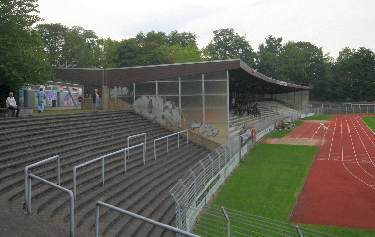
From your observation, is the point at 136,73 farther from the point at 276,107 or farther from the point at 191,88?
the point at 276,107

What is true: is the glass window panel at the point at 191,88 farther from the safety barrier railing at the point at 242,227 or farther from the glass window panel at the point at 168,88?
the safety barrier railing at the point at 242,227

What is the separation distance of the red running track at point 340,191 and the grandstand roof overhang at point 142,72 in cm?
716

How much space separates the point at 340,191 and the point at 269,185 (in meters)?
2.96

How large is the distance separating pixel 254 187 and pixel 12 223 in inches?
528

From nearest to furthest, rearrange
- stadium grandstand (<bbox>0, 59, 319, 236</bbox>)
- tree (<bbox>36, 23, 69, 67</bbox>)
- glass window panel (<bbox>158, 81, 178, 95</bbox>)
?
stadium grandstand (<bbox>0, 59, 319, 236</bbox>), glass window panel (<bbox>158, 81, 178, 95</bbox>), tree (<bbox>36, 23, 69, 67</bbox>)

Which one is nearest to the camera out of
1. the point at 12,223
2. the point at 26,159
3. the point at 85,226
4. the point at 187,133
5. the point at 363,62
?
the point at 12,223

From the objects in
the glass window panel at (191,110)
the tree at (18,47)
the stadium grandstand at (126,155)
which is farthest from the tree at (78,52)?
the tree at (18,47)

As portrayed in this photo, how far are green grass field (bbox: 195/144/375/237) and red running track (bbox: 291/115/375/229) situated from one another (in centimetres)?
49

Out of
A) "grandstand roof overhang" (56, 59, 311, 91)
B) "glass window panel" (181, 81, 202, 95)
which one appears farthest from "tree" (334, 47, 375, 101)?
"glass window panel" (181, 81, 202, 95)

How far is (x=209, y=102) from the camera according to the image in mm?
27859

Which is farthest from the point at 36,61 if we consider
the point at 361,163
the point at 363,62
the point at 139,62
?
the point at 363,62

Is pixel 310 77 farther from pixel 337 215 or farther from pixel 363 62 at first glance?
pixel 337 215

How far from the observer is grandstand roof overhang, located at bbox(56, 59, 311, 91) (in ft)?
88.2

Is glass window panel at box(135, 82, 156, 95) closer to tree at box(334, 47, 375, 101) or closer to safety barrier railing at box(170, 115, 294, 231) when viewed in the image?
safety barrier railing at box(170, 115, 294, 231)
